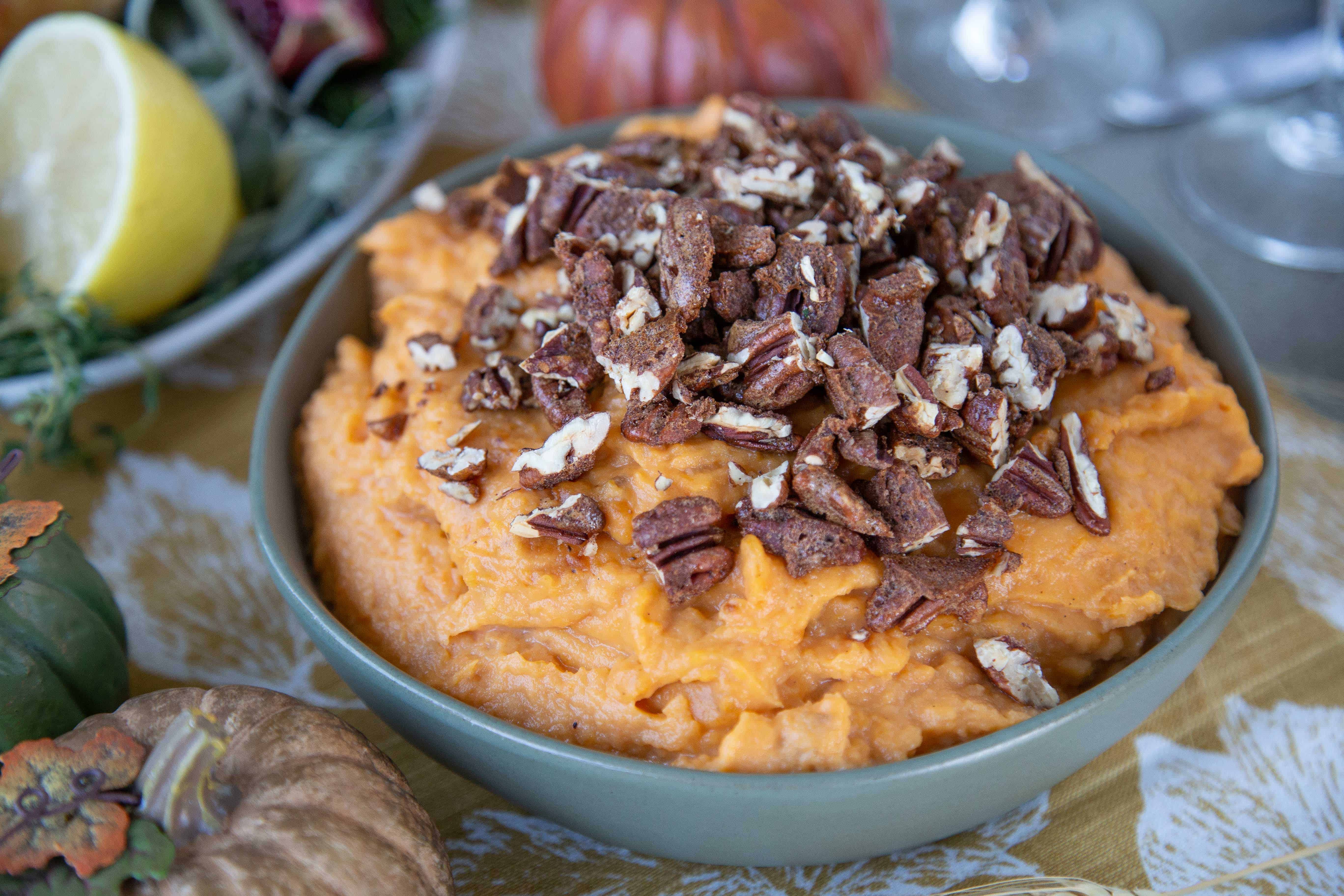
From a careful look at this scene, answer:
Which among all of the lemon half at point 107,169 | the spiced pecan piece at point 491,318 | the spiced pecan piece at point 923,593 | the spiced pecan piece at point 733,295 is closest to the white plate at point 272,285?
the lemon half at point 107,169

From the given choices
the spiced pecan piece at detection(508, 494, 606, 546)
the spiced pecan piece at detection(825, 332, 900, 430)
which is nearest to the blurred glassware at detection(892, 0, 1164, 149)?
the spiced pecan piece at detection(825, 332, 900, 430)

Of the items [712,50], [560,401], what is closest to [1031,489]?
[560,401]

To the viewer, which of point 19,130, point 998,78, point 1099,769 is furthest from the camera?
point 998,78

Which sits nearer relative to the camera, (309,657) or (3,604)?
(3,604)

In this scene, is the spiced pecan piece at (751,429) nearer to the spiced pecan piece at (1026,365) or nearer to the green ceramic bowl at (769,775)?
the spiced pecan piece at (1026,365)

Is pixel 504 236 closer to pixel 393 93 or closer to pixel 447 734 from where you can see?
pixel 447 734

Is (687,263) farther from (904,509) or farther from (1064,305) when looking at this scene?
(1064,305)

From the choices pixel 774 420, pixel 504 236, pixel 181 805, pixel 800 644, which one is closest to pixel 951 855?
pixel 800 644
